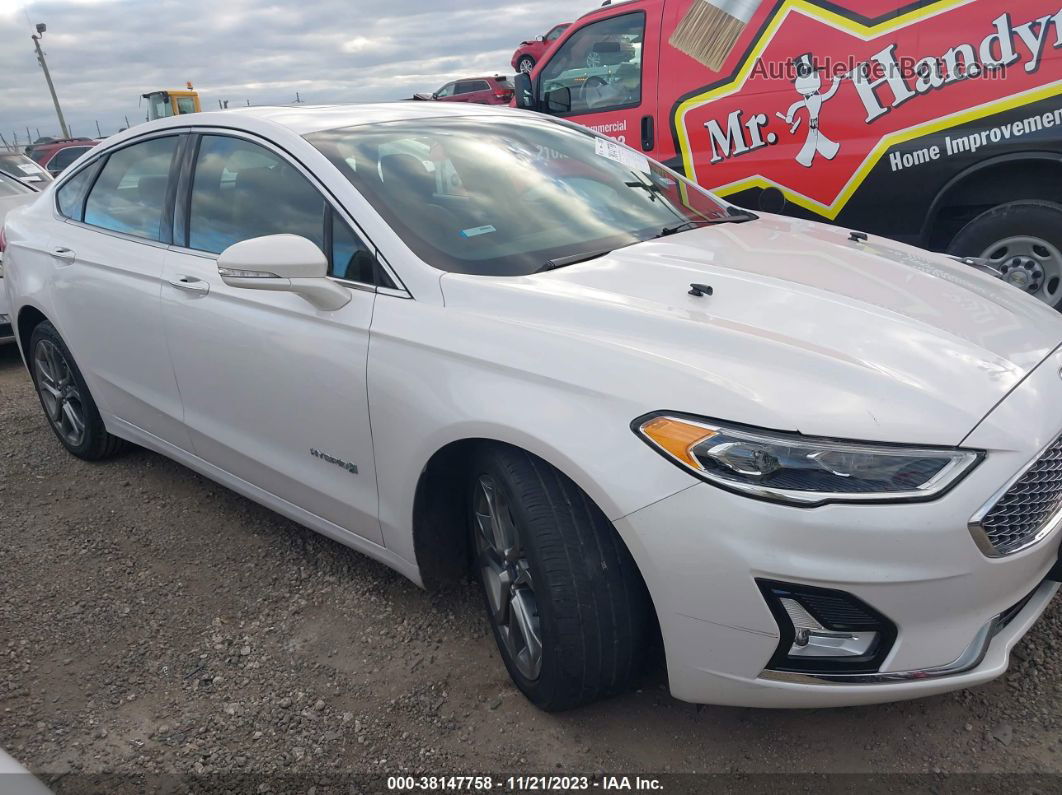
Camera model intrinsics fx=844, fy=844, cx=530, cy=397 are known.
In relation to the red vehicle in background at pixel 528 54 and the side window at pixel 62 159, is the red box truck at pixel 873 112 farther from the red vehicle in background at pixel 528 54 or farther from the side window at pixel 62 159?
the side window at pixel 62 159

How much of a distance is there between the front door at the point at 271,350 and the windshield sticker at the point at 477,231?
292 mm

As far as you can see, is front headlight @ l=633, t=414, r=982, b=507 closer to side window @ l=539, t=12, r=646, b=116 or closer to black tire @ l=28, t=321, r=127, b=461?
black tire @ l=28, t=321, r=127, b=461

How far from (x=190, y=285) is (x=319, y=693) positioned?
1497 mm

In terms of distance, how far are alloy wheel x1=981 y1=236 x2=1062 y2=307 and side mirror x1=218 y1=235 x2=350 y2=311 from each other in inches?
138

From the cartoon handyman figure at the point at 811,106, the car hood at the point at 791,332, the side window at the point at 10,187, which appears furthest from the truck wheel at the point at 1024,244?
the side window at the point at 10,187

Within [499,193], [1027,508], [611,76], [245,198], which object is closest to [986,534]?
[1027,508]

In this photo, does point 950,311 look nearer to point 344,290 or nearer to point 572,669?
point 572,669

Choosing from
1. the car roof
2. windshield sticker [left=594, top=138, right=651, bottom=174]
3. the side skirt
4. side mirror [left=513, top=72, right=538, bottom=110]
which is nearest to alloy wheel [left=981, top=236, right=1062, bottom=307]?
windshield sticker [left=594, top=138, right=651, bottom=174]

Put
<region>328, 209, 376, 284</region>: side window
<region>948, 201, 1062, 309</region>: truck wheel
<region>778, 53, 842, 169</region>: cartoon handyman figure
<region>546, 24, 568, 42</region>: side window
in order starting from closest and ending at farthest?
<region>328, 209, 376, 284</region>: side window
<region>948, 201, 1062, 309</region>: truck wheel
<region>778, 53, 842, 169</region>: cartoon handyman figure
<region>546, 24, 568, 42</region>: side window

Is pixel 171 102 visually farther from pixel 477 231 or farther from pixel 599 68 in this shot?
pixel 477 231

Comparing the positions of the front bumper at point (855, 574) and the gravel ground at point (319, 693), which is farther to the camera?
the gravel ground at point (319, 693)

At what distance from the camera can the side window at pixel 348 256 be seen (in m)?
2.47

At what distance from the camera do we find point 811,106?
4719 millimetres

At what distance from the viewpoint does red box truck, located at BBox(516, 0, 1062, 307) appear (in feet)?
13.5
